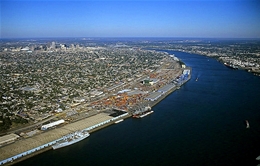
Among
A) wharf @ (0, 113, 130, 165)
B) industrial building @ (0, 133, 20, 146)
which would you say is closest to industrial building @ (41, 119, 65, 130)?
wharf @ (0, 113, 130, 165)

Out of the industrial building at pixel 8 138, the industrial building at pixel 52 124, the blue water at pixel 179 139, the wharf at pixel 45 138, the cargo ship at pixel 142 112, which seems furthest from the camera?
the cargo ship at pixel 142 112

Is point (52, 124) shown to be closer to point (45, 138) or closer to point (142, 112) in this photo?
point (45, 138)

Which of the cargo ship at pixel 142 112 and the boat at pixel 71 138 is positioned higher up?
the cargo ship at pixel 142 112

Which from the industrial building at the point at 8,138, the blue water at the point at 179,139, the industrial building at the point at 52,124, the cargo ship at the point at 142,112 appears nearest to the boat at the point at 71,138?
the blue water at the point at 179,139

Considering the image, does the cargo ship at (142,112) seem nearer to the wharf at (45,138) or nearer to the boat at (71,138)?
the wharf at (45,138)

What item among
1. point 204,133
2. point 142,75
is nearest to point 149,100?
point 204,133

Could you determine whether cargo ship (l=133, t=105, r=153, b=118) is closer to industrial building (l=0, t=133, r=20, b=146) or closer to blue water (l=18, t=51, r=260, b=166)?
blue water (l=18, t=51, r=260, b=166)

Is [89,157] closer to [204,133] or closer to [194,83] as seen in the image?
[204,133]

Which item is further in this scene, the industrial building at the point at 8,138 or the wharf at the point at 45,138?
the industrial building at the point at 8,138
